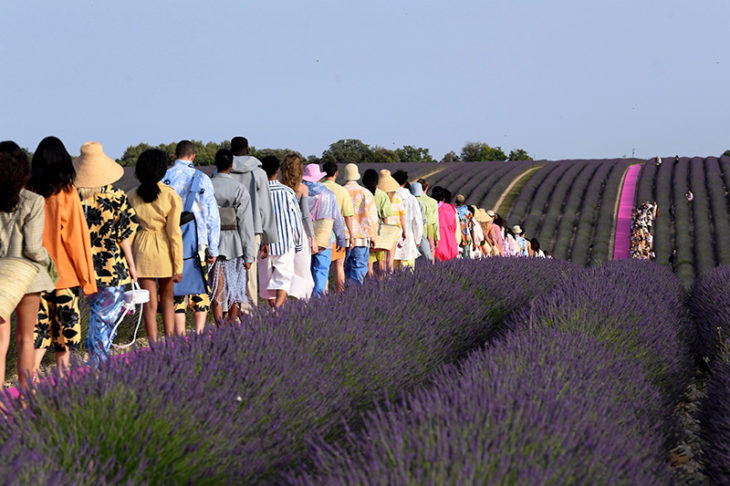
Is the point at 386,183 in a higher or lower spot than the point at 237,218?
higher

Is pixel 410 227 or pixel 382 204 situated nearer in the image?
pixel 382 204

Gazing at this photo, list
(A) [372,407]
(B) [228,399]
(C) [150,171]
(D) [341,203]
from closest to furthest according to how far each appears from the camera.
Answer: (B) [228,399], (A) [372,407], (C) [150,171], (D) [341,203]

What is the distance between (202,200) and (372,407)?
115 inches

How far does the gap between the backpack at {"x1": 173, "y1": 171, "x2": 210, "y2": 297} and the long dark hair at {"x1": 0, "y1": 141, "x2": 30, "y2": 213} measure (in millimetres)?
1917

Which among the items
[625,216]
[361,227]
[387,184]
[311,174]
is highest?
[311,174]

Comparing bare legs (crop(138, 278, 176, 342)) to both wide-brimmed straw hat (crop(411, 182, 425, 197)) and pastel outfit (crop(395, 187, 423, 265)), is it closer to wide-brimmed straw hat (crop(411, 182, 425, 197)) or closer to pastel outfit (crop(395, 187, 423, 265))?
pastel outfit (crop(395, 187, 423, 265))

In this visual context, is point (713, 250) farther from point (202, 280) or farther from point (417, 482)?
point (417, 482)

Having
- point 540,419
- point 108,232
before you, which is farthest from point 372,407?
point 108,232

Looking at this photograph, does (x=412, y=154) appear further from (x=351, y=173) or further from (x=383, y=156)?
(x=351, y=173)

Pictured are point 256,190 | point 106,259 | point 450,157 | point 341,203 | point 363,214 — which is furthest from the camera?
point 450,157

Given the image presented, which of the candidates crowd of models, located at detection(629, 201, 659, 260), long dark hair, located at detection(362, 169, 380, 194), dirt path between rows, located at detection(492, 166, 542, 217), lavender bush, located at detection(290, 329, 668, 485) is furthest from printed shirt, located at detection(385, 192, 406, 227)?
dirt path between rows, located at detection(492, 166, 542, 217)

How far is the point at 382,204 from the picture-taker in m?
9.41

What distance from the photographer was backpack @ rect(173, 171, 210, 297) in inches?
236

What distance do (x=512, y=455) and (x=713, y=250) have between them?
24.6 m
